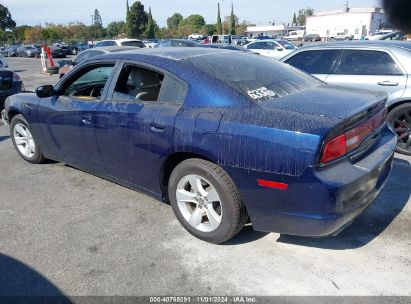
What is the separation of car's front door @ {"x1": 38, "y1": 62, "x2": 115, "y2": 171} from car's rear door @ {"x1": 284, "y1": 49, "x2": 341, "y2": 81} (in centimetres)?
318

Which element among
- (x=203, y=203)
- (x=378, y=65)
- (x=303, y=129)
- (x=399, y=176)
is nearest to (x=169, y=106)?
(x=203, y=203)

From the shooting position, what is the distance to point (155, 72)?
3389mm

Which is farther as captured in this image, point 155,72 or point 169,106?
point 155,72

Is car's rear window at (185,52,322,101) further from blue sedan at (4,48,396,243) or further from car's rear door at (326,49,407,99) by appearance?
car's rear door at (326,49,407,99)

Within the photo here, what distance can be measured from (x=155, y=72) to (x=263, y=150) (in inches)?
55.0

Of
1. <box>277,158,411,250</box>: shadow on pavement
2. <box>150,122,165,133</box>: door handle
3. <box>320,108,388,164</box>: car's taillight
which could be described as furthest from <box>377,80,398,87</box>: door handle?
<box>150,122,165,133</box>: door handle

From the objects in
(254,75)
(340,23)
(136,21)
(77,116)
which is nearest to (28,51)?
(136,21)

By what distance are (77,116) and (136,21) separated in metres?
72.0

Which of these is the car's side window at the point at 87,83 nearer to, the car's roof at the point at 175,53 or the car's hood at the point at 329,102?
the car's roof at the point at 175,53

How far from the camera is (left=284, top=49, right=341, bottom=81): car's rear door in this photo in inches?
216

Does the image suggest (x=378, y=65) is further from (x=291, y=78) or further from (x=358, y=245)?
(x=358, y=245)

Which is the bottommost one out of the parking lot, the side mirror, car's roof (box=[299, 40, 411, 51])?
the parking lot

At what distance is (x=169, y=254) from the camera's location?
2.98 metres

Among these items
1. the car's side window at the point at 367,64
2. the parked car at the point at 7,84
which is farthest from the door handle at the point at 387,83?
the parked car at the point at 7,84
